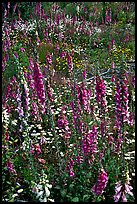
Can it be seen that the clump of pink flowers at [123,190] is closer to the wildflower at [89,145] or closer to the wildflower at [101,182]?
the wildflower at [101,182]

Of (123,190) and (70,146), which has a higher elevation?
(70,146)

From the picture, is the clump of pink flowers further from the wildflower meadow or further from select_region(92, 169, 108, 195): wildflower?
select_region(92, 169, 108, 195): wildflower

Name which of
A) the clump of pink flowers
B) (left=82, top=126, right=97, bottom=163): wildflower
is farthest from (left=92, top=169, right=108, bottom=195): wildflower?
(left=82, top=126, right=97, bottom=163): wildflower

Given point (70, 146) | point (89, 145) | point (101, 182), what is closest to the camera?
point (101, 182)

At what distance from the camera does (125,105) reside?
3.55 m

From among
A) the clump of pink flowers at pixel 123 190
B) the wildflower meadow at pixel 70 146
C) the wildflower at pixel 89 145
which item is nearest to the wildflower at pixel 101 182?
the wildflower meadow at pixel 70 146

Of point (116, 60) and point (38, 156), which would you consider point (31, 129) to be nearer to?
point (38, 156)

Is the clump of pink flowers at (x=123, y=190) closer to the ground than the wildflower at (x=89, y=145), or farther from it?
closer to the ground

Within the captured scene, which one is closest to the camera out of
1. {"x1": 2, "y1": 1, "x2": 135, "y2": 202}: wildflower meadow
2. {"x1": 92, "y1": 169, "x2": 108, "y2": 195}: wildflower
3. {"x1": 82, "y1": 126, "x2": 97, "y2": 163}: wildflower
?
{"x1": 92, "y1": 169, "x2": 108, "y2": 195}: wildflower

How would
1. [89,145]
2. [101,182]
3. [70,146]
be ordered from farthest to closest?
[70,146], [89,145], [101,182]

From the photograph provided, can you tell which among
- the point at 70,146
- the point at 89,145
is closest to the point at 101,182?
the point at 89,145

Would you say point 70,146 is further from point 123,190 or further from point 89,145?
point 123,190

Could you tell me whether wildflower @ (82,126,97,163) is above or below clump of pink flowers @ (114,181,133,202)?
above

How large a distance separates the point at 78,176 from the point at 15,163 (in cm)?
94
